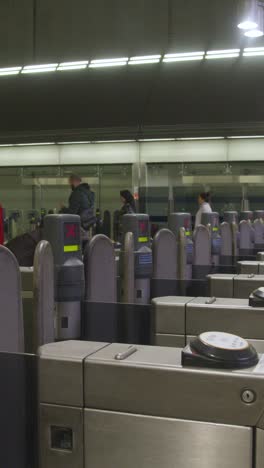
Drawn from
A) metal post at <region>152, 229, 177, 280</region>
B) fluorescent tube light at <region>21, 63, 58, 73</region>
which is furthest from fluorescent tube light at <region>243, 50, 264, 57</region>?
metal post at <region>152, 229, 177, 280</region>

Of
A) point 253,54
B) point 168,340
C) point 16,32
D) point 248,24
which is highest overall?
point 16,32

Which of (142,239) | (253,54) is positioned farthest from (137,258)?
(253,54)

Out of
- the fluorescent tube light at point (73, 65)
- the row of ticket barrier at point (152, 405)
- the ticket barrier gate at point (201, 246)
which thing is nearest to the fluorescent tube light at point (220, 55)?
the fluorescent tube light at point (73, 65)

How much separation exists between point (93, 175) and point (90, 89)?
1569 millimetres

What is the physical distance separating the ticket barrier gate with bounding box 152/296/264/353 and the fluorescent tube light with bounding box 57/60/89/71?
969 cm

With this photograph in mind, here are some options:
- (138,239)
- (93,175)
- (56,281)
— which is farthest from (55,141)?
(56,281)

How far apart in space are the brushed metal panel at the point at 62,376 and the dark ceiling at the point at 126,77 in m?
8.91

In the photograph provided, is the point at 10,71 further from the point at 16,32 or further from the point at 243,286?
the point at 243,286

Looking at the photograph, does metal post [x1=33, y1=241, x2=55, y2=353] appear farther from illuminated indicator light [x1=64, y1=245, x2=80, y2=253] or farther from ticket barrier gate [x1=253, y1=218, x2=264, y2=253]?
ticket barrier gate [x1=253, y1=218, x2=264, y2=253]

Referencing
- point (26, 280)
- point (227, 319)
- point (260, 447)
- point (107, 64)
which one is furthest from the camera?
point (107, 64)

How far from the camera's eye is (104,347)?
4.13 ft

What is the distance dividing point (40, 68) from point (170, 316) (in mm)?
10198

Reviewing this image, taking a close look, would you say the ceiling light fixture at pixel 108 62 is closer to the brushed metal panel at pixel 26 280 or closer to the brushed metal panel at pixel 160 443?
the brushed metal panel at pixel 26 280

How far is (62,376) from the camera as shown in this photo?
1.18 meters
